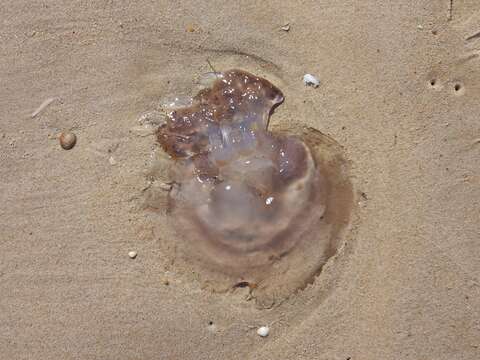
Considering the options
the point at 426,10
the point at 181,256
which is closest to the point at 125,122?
the point at 181,256

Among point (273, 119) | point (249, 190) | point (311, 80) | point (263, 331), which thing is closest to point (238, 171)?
point (249, 190)

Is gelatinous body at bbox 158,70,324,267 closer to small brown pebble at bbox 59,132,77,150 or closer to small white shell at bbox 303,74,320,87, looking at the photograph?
small white shell at bbox 303,74,320,87

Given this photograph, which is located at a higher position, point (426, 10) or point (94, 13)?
point (426, 10)

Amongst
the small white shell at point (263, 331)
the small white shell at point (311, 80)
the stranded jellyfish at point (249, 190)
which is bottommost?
the small white shell at point (263, 331)

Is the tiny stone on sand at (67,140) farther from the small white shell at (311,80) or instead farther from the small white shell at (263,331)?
the small white shell at (263,331)

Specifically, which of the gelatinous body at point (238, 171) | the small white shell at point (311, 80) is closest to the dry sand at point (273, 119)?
the small white shell at point (311, 80)

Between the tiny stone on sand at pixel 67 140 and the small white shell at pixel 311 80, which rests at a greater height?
the small white shell at pixel 311 80

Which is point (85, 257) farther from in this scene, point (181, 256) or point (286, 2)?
point (286, 2)
